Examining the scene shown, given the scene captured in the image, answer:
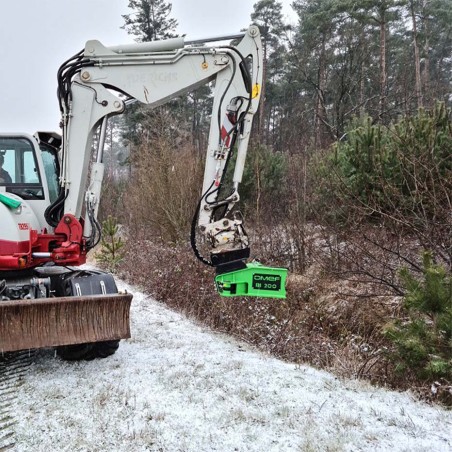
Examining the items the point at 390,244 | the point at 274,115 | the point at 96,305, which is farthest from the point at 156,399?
the point at 274,115

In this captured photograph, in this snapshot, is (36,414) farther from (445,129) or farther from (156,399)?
(445,129)

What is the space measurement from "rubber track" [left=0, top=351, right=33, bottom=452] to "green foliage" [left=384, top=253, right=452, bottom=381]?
10.4 feet

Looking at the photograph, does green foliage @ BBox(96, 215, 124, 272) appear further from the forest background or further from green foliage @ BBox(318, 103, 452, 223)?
green foliage @ BBox(318, 103, 452, 223)

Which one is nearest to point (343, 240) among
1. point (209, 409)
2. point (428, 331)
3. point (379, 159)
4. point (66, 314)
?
point (379, 159)

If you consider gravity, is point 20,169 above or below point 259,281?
above

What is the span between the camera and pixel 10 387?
4109mm

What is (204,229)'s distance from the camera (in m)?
4.58

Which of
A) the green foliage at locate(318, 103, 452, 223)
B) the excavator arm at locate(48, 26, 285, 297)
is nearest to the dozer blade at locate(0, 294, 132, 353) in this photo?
the excavator arm at locate(48, 26, 285, 297)

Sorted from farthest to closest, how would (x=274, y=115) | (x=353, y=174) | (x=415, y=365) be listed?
1. (x=274, y=115)
2. (x=353, y=174)
3. (x=415, y=365)

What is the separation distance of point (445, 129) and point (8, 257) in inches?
260

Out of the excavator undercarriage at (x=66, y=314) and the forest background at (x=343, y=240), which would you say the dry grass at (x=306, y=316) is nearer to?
the forest background at (x=343, y=240)

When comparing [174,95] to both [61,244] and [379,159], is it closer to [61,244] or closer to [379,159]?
[61,244]

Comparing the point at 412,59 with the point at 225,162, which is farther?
the point at 412,59

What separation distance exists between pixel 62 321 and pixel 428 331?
10.9 ft
